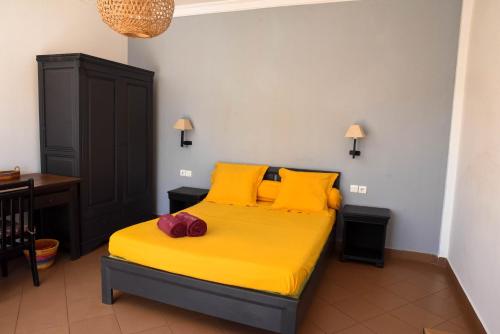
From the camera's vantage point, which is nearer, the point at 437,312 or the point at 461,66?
the point at 437,312

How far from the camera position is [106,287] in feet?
8.75

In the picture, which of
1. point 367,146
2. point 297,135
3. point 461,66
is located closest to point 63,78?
point 297,135

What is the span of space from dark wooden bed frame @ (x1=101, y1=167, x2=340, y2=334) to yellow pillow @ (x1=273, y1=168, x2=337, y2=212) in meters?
0.95

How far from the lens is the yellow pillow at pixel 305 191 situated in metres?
3.55

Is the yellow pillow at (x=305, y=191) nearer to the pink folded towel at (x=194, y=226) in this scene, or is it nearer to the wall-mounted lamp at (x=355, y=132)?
the wall-mounted lamp at (x=355, y=132)

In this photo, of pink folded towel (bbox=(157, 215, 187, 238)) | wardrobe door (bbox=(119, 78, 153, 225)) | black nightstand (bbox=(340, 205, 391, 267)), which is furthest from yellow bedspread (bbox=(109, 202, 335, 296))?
wardrobe door (bbox=(119, 78, 153, 225))

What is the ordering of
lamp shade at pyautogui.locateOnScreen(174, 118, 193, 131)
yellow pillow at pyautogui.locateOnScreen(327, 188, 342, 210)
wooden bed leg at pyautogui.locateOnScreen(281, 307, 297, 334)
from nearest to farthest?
wooden bed leg at pyautogui.locateOnScreen(281, 307, 297, 334), yellow pillow at pyautogui.locateOnScreen(327, 188, 342, 210), lamp shade at pyautogui.locateOnScreen(174, 118, 193, 131)

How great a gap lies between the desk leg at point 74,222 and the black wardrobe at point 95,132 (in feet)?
0.26

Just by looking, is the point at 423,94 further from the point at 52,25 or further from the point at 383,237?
the point at 52,25

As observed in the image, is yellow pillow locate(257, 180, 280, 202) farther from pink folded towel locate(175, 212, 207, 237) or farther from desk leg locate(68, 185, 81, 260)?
desk leg locate(68, 185, 81, 260)

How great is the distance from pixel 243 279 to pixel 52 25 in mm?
3334

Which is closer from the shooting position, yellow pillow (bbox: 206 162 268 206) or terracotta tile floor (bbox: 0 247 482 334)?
terracotta tile floor (bbox: 0 247 482 334)

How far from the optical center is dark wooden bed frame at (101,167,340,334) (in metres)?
2.14

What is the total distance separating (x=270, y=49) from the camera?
4012 mm
